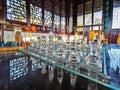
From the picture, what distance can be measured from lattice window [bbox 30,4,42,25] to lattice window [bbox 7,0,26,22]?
1.96 ft

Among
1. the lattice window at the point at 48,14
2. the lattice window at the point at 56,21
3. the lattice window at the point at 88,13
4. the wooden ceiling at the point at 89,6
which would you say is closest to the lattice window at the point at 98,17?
the wooden ceiling at the point at 89,6

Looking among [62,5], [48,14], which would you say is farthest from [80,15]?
[48,14]

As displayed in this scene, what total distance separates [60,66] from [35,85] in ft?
0.97

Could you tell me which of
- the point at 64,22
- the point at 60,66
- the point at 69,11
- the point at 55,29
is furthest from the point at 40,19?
the point at 60,66

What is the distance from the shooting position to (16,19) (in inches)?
240

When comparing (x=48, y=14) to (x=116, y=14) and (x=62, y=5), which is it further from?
(x=116, y=14)

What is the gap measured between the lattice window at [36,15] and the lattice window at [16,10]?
1.96 ft

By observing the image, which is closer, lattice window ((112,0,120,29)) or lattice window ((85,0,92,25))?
lattice window ((112,0,120,29))

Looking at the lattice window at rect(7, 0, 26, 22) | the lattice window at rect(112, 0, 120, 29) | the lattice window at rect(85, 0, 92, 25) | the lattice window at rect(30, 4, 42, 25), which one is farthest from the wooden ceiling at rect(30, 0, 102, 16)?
the lattice window at rect(112, 0, 120, 29)

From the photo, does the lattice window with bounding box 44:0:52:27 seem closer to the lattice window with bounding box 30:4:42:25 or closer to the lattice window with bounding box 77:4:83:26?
the lattice window with bounding box 30:4:42:25

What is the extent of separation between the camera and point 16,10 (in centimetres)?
607

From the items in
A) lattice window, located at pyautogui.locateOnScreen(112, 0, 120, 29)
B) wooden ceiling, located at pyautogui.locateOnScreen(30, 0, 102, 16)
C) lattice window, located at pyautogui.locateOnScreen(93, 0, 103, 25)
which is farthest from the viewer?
lattice window, located at pyautogui.locateOnScreen(93, 0, 103, 25)

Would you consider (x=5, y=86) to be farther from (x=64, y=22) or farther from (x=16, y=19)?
(x=64, y=22)

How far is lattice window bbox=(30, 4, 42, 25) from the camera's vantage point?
22.9ft
